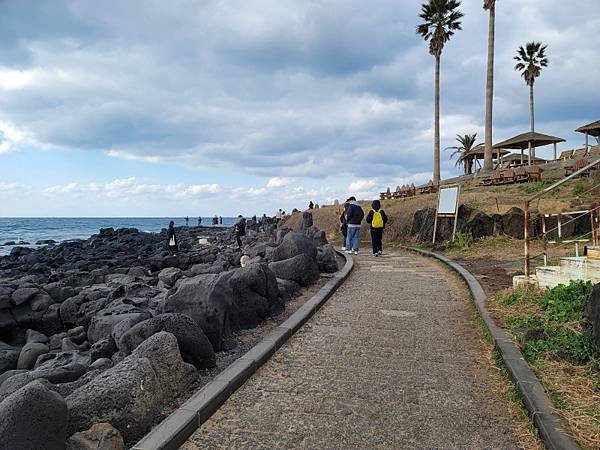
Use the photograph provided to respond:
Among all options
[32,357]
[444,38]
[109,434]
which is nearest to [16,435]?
[109,434]

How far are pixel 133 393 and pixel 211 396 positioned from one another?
64cm

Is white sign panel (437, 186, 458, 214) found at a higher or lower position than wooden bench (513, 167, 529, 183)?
lower

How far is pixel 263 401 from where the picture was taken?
13.2 ft

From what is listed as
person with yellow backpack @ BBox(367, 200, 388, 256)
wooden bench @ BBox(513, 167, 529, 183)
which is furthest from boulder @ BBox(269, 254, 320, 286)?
wooden bench @ BBox(513, 167, 529, 183)

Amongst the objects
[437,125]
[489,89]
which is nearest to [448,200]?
[489,89]

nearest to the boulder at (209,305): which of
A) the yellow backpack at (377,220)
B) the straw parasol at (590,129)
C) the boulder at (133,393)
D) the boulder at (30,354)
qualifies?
the boulder at (133,393)

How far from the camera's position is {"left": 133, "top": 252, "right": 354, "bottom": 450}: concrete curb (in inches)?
126

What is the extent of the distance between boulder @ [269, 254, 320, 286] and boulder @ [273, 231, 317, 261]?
850mm

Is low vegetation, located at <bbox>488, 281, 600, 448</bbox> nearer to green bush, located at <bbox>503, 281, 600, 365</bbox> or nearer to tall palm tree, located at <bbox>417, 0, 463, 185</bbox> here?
green bush, located at <bbox>503, 281, 600, 365</bbox>

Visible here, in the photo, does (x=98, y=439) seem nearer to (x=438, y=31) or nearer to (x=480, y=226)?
(x=480, y=226)

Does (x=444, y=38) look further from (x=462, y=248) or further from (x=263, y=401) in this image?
(x=263, y=401)

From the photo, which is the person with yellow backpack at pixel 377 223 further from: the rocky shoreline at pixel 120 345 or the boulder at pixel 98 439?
the boulder at pixel 98 439

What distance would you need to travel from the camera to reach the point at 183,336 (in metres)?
4.55

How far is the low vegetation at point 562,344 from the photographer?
11.3 ft
